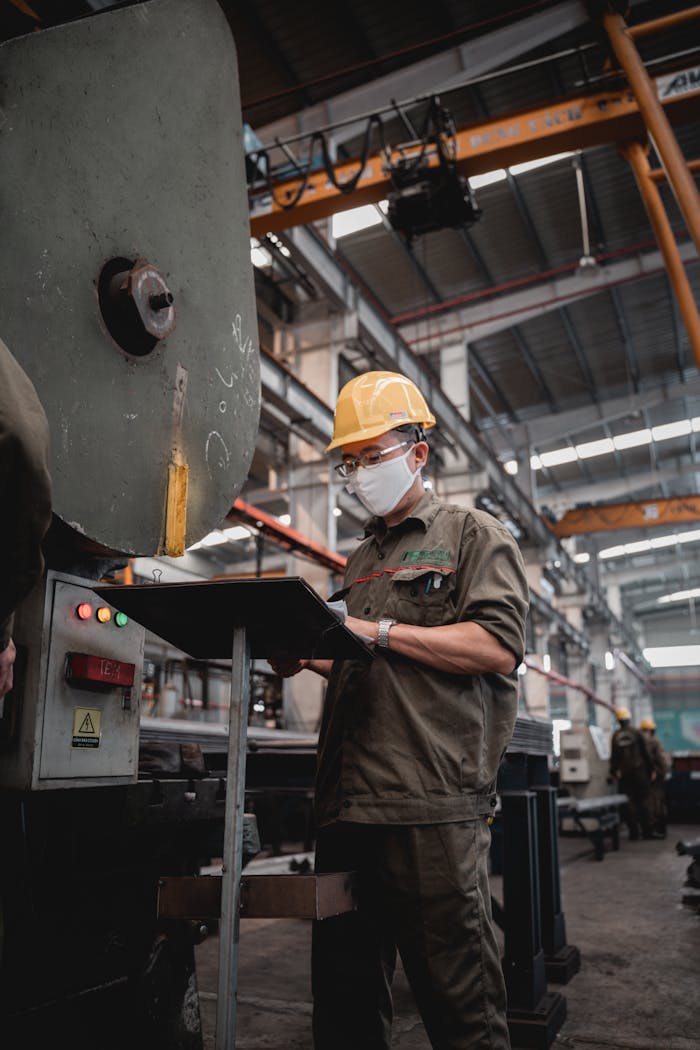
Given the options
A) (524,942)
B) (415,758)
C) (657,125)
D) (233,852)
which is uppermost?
(657,125)

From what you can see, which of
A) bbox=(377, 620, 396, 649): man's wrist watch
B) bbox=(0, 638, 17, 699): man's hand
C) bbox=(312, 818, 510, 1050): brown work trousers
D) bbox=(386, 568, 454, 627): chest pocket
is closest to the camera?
bbox=(0, 638, 17, 699): man's hand

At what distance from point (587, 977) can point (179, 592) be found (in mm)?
2742

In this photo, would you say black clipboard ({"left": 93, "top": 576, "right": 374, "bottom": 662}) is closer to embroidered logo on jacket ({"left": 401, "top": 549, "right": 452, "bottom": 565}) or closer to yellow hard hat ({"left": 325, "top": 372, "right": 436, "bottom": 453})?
embroidered logo on jacket ({"left": 401, "top": 549, "right": 452, "bottom": 565})

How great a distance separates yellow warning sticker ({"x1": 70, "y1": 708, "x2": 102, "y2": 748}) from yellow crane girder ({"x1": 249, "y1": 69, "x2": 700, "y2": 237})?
217 inches

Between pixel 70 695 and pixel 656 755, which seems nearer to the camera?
pixel 70 695

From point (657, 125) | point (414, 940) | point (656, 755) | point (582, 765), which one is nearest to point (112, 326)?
point (414, 940)

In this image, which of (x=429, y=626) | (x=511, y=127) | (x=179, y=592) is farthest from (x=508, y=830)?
(x=511, y=127)

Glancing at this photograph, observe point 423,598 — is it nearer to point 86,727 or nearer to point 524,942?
point 86,727

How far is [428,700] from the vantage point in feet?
4.61

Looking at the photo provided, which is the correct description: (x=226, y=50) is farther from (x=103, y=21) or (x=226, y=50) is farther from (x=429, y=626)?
(x=429, y=626)

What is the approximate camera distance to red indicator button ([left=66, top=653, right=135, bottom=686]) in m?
1.37

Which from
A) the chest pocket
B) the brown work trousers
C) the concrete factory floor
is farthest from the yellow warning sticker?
the concrete factory floor

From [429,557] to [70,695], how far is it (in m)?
0.68

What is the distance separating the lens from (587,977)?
118 inches
